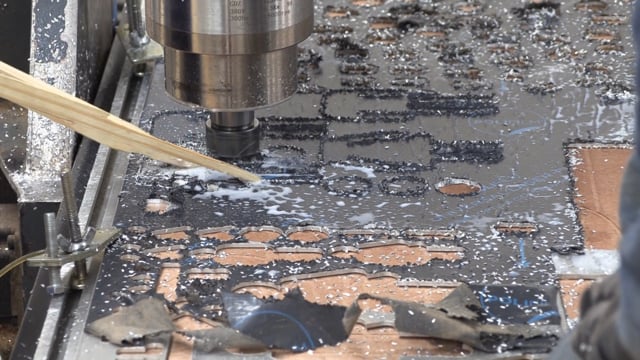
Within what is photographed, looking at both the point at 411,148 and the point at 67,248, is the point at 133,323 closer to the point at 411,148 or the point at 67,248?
the point at 67,248

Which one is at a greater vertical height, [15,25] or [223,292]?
[15,25]

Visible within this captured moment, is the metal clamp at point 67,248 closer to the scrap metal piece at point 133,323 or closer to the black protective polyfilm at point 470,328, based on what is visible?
the scrap metal piece at point 133,323

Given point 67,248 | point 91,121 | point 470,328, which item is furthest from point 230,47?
Answer: point 470,328

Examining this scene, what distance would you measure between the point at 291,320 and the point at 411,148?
541 mm

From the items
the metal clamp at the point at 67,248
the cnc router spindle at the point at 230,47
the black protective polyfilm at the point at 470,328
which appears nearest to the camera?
the black protective polyfilm at the point at 470,328

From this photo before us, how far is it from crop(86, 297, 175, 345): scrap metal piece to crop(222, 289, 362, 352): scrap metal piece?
9 centimetres

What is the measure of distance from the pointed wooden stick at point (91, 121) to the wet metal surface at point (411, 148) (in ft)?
0.13

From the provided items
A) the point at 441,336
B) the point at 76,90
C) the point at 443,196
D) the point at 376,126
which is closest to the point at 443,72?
the point at 376,126

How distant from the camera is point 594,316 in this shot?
0.95 metres

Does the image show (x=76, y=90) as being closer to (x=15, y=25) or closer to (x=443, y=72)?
(x=15, y=25)

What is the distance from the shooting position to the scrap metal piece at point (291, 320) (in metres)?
1.37

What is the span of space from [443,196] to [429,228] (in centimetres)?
11

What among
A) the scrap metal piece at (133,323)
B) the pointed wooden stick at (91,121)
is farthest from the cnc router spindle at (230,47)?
the scrap metal piece at (133,323)

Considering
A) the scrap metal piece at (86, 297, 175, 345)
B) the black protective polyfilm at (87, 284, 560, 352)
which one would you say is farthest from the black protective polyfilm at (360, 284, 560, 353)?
the scrap metal piece at (86, 297, 175, 345)
